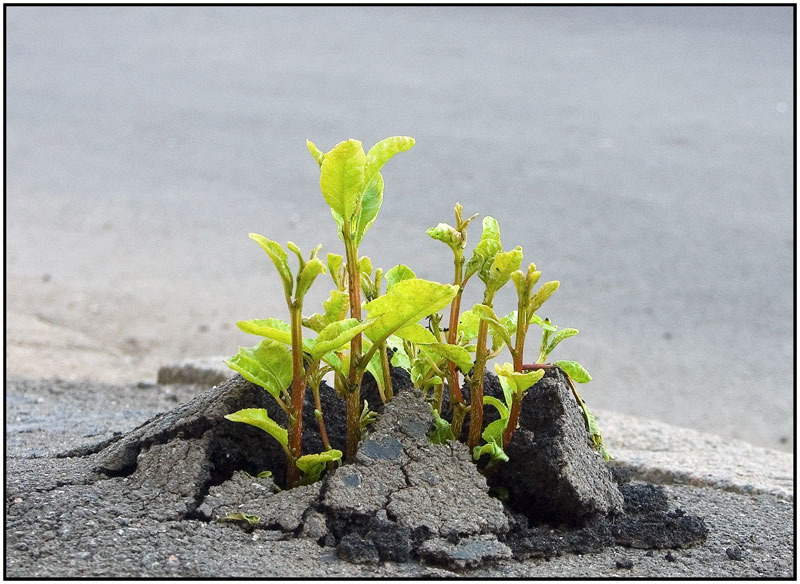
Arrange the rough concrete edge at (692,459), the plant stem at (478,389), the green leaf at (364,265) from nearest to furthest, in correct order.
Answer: the plant stem at (478,389)
the green leaf at (364,265)
the rough concrete edge at (692,459)

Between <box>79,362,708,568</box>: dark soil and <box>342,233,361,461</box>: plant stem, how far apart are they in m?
0.04

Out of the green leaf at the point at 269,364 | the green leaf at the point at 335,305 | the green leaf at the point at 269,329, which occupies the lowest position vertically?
the green leaf at the point at 269,364

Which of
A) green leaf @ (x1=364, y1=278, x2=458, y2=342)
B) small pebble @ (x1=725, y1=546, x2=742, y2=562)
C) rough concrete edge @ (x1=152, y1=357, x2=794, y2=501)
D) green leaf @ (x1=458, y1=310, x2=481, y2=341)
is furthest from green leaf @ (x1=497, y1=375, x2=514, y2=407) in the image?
rough concrete edge @ (x1=152, y1=357, x2=794, y2=501)

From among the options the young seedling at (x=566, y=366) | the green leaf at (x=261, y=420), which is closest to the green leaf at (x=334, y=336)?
the green leaf at (x=261, y=420)

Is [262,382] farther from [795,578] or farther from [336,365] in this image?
[795,578]

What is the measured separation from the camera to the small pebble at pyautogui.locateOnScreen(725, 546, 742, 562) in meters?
1.57

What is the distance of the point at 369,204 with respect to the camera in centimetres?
157

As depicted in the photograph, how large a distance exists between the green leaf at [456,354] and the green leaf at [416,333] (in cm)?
2

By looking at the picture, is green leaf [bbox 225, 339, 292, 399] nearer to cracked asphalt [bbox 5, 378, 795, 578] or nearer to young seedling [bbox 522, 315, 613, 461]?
cracked asphalt [bbox 5, 378, 795, 578]

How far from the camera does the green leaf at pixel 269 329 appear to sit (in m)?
1.38

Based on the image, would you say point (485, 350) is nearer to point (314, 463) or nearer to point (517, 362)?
point (517, 362)

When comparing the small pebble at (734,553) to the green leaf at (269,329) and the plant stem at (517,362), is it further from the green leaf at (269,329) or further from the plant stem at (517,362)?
the green leaf at (269,329)

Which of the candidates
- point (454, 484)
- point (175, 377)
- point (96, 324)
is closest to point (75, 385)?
point (175, 377)

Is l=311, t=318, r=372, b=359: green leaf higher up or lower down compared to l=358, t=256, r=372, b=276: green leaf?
lower down
